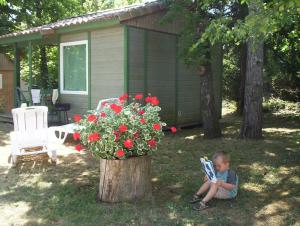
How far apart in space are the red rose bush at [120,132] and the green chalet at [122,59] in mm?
4332

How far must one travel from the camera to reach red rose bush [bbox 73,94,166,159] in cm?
442

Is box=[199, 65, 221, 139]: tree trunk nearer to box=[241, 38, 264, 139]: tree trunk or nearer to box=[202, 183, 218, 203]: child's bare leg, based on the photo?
box=[241, 38, 264, 139]: tree trunk

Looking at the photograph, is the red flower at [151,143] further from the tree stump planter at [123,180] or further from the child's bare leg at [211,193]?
the child's bare leg at [211,193]

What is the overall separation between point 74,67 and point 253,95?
15.1ft

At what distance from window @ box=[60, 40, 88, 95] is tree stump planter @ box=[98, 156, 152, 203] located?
569cm

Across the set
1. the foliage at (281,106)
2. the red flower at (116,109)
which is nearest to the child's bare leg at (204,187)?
the red flower at (116,109)

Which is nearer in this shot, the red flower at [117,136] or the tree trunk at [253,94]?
the red flower at [117,136]

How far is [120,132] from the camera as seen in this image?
14.7ft

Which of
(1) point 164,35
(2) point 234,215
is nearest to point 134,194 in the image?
(2) point 234,215

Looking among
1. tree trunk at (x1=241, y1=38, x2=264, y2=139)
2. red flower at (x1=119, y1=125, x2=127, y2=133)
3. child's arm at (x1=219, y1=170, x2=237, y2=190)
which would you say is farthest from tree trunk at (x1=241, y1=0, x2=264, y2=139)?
red flower at (x1=119, y1=125, x2=127, y2=133)

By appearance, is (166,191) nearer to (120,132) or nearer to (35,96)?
(120,132)

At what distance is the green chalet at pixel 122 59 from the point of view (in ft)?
29.8

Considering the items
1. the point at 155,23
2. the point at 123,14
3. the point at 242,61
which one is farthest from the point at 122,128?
the point at 242,61

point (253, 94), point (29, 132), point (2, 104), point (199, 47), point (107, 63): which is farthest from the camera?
point (2, 104)
